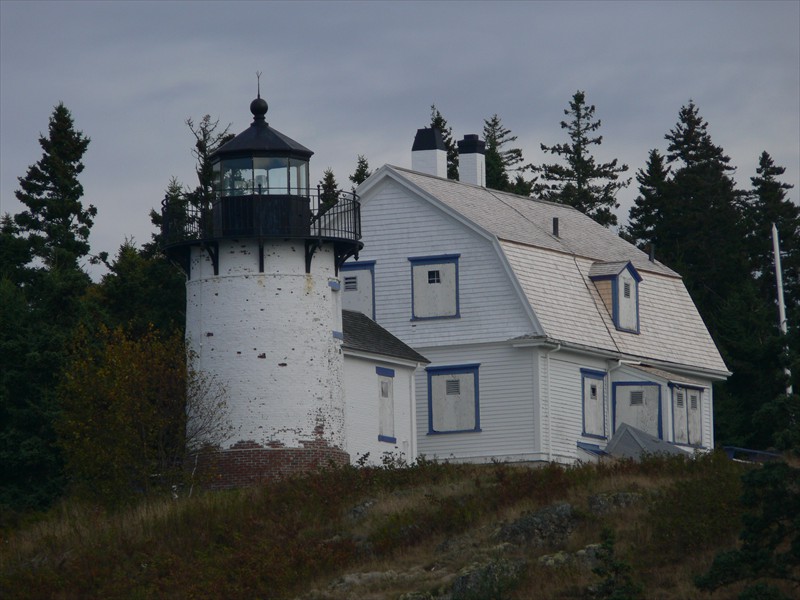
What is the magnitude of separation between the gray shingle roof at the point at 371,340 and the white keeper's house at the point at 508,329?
3.87 feet

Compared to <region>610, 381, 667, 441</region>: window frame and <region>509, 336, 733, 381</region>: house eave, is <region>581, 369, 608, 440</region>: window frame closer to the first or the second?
<region>610, 381, 667, 441</region>: window frame

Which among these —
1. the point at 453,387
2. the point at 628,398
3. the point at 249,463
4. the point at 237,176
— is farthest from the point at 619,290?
the point at 249,463

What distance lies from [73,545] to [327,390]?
254 inches

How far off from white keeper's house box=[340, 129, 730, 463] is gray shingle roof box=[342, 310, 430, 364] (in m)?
1.18

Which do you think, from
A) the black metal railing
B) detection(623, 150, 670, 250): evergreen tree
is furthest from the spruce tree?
the black metal railing

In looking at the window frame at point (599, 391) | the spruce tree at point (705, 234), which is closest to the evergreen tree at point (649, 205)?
the spruce tree at point (705, 234)

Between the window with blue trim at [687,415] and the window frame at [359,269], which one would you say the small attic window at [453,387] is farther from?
the window with blue trim at [687,415]

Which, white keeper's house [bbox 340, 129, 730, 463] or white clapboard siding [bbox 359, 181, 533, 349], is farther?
white clapboard siding [bbox 359, 181, 533, 349]

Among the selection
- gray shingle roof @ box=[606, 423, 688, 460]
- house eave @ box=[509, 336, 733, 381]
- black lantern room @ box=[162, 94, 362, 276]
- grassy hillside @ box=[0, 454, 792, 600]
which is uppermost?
black lantern room @ box=[162, 94, 362, 276]

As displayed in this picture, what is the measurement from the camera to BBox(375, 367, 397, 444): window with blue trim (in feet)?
125

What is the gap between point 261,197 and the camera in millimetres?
35188

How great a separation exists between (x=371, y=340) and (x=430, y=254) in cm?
382

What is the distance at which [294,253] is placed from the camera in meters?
35.3

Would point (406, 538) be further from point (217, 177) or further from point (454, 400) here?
point (454, 400)
